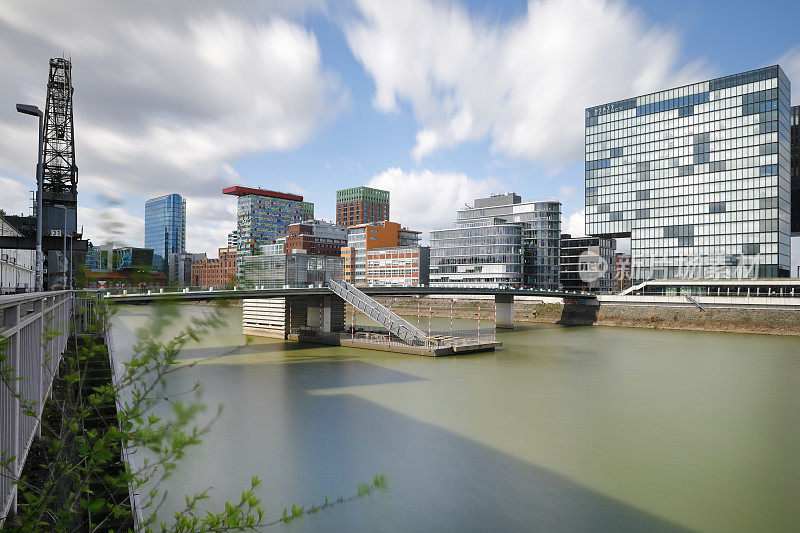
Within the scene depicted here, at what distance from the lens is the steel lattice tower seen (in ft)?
109

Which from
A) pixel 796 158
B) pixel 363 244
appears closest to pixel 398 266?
pixel 363 244

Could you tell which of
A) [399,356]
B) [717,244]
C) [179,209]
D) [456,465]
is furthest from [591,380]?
[717,244]

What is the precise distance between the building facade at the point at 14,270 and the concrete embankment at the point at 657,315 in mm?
25867

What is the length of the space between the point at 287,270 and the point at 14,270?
66.2 feet

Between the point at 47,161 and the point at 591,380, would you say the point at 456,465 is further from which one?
the point at 47,161

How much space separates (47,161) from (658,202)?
75535 mm

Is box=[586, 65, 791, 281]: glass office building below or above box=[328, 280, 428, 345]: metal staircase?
above

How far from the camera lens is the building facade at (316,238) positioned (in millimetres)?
114188

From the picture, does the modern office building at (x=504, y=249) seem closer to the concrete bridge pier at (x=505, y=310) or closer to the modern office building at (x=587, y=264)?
the modern office building at (x=587, y=264)

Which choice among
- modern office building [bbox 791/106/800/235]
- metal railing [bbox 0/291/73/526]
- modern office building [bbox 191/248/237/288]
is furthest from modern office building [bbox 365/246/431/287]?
metal railing [bbox 0/291/73/526]

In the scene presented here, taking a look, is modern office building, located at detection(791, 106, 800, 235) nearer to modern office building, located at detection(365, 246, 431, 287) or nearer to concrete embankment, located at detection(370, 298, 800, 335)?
concrete embankment, located at detection(370, 298, 800, 335)

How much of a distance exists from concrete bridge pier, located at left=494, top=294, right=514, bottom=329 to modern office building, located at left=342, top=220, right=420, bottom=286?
53.5 metres

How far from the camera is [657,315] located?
56.0 m

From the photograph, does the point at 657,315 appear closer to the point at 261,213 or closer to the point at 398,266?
the point at 398,266
